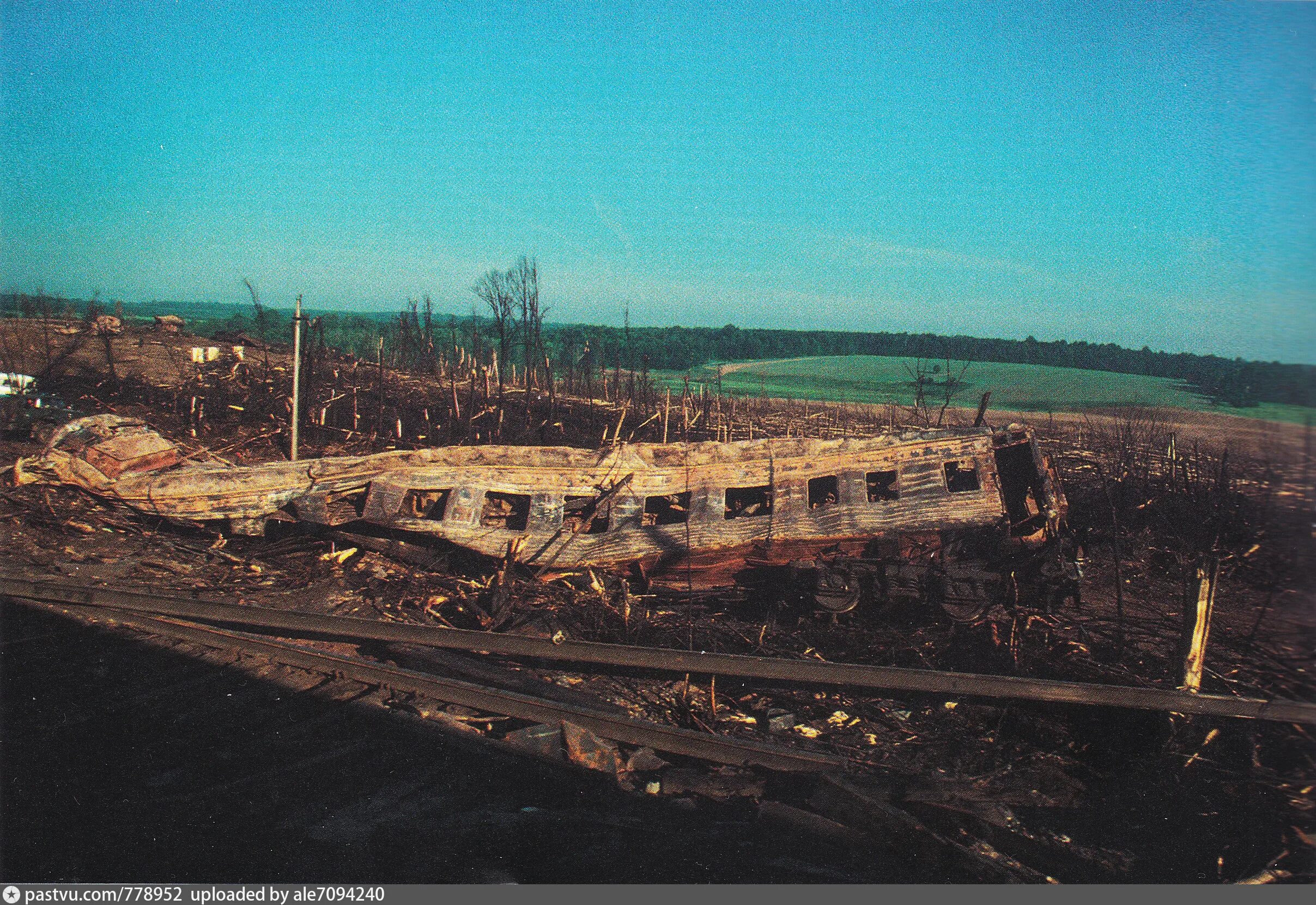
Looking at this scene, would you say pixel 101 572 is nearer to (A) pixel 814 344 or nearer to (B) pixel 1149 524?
(B) pixel 1149 524

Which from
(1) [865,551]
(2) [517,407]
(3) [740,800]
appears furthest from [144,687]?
(2) [517,407]

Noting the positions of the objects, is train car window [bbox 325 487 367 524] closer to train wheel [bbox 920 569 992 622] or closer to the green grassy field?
train wheel [bbox 920 569 992 622]

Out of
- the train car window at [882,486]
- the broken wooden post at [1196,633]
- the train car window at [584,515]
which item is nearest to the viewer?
the broken wooden post at [1196,633]

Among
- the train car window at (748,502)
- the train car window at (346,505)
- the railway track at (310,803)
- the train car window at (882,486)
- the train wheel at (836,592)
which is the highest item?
the train car window at (882,486)

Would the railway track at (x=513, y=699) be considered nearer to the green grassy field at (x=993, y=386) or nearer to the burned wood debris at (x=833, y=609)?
the burned wood debris at (x=833, y=609)

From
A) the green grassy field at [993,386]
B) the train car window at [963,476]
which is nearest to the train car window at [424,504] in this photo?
the train car window at [963,476]

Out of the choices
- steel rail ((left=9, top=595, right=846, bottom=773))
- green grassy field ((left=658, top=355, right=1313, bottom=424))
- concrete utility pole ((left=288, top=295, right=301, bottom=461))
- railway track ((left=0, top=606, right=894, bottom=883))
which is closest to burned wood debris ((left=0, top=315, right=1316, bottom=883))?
steel rail ((left=9, top=595, right=846, bottom=773))
